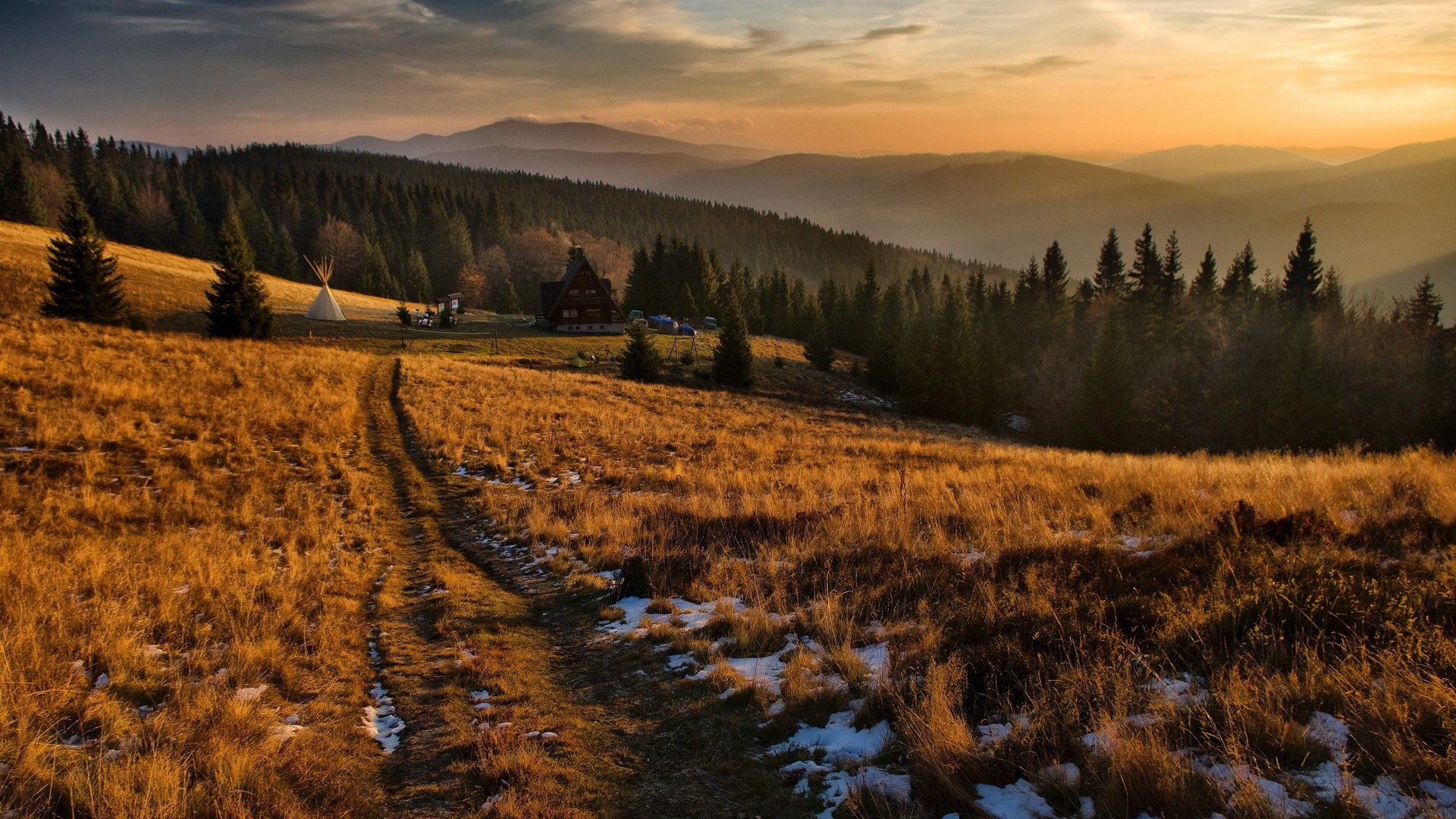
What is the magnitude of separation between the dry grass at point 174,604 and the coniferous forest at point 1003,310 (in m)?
39.5

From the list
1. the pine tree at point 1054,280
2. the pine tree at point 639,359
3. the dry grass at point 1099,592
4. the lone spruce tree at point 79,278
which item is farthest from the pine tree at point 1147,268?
the lone spruce tree at point 79,278

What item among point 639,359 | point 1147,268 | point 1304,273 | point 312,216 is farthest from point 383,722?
point 312,216

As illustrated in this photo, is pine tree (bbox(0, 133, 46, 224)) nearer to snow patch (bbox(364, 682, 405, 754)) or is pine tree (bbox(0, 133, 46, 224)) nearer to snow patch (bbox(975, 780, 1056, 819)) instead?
snow patch (bbox(364, 682, 405, 754))

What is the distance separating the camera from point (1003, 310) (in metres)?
81.9

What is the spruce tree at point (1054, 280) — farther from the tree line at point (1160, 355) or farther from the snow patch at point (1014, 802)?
the snow patch at point (1014, 802)

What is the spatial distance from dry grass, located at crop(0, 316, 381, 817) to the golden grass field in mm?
45

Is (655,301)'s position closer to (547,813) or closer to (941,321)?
(941,321)

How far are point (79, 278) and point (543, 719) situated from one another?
4698cm

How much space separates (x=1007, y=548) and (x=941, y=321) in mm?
51504

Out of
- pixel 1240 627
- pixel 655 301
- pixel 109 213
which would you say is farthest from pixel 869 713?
pixel 109 213

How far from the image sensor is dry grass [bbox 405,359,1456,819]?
12.8 feet

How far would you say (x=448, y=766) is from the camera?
16.1ft

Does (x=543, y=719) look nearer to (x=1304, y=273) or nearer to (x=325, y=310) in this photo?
(x=325, y=310)

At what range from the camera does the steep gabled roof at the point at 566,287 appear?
6550 centimetres
